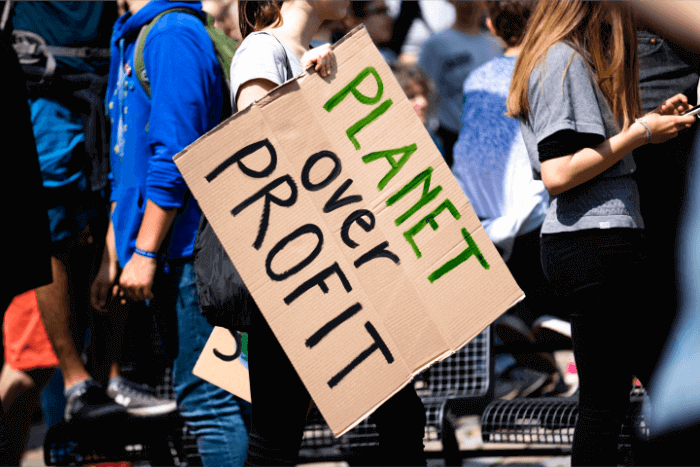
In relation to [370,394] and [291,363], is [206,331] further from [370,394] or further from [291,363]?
[370,394]

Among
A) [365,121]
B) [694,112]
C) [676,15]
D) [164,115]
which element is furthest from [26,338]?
[676,15]

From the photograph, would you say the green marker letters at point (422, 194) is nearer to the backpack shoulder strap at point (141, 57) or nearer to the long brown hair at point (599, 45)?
the long brown hair at point (599, 45)

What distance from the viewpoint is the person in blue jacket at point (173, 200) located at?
235 centimetres

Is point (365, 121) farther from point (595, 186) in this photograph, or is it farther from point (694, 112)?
point (694, 112)

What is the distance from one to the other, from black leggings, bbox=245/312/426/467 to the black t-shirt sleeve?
773mm

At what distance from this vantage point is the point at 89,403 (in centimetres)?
336

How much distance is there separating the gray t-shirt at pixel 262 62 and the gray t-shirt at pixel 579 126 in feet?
2.29

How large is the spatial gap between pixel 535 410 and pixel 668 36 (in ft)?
6.46

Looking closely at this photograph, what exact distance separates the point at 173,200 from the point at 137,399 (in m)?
1.22

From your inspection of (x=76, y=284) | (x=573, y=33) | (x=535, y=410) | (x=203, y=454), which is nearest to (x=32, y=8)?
(x=76, y=284)

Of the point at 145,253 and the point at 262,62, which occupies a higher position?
the point at 262,62

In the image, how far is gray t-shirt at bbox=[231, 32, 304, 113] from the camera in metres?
1.90

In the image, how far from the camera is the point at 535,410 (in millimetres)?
3016

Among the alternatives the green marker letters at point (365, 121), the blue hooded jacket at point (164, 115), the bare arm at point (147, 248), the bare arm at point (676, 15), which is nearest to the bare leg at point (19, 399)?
the blue hooded jacket at point (164, 115)
